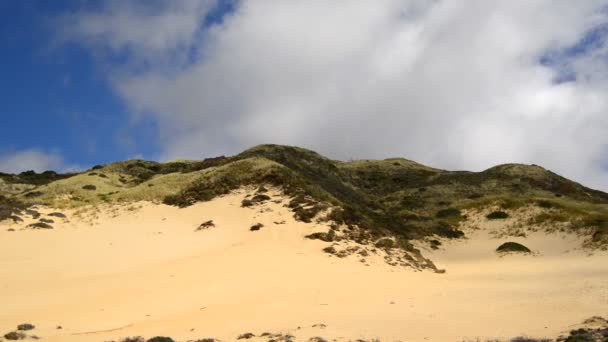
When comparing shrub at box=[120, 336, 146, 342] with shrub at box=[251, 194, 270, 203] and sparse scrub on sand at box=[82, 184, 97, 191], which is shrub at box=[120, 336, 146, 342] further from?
sparse scrub on sand at box=[82, 184, 97, 191]

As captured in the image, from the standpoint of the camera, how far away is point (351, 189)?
164 ft

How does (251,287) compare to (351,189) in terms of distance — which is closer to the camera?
(251,287)

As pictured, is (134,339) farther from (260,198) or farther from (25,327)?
(260,198)

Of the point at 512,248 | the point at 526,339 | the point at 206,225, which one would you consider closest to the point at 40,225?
the point at 206,225

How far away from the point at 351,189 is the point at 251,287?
110 ft

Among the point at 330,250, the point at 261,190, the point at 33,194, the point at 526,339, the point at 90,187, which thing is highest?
the point at 90,187

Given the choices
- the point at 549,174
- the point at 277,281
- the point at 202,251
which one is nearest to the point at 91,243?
the point at 202,251

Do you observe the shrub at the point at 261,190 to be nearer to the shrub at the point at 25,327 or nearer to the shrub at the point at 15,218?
the shrub at the point at 15,218

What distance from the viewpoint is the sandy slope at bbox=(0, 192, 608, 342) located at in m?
12.7

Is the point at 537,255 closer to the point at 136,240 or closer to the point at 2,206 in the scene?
the point at 136,240

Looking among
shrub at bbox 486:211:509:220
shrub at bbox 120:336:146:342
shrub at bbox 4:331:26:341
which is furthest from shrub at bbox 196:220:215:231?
shrub at bbox 486:211:509:220

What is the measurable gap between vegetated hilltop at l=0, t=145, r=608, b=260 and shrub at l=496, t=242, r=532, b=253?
14.8 ft

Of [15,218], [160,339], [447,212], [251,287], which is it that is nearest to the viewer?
[160,339]

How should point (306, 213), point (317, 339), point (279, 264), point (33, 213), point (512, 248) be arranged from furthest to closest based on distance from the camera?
point (512, 248), point (33, 213), point (306, 213), point (279, 264), point (317, 339)
